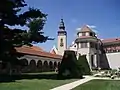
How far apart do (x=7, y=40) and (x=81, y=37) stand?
4081 cm

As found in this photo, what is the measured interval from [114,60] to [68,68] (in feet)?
133

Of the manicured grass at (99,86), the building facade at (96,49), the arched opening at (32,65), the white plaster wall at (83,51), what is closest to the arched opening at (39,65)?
the arched opening at (32,65)

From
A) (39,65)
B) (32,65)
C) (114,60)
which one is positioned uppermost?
(114,60)

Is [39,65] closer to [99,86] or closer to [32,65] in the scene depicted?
[32,65]

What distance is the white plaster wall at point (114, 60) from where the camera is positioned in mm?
66506

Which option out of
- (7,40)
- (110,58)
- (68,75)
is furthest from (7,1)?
(110,58)

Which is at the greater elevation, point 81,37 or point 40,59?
point 81,37

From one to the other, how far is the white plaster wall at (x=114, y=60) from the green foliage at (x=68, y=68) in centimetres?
3887

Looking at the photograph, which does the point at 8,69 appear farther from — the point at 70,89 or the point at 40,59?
the point at 70,89

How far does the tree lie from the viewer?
2469 cm

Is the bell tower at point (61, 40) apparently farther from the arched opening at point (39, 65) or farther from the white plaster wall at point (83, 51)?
the arched opening at point (39, 65)

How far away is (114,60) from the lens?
221 ft

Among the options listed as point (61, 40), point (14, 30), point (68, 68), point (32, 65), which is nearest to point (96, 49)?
point (32, 65)

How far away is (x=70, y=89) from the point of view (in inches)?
686
